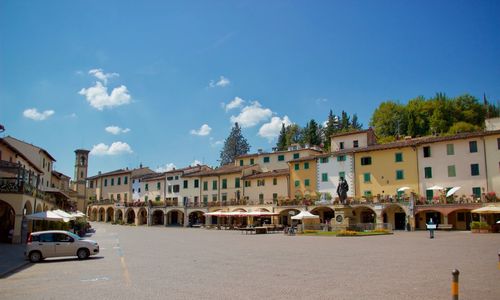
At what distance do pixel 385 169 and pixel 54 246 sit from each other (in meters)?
38.8

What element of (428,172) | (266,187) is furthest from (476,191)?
(266,187)

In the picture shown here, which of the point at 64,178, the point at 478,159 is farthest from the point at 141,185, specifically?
the point at 478,159

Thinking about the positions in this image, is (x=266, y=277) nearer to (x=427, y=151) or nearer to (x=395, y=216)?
(x=395, y=216)

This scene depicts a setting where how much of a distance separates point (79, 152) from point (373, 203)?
228ft

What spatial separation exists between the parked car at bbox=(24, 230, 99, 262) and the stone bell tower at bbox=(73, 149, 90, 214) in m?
77.3

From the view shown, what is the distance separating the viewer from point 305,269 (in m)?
14.6

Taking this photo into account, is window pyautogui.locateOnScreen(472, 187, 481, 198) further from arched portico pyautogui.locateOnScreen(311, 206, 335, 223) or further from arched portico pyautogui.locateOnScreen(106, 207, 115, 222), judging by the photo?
arched portico pyautogui.locateOnScreen(106, 207, 115, 222)

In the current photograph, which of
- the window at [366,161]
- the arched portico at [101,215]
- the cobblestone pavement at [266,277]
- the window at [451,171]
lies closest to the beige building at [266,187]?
the window at [366,161]

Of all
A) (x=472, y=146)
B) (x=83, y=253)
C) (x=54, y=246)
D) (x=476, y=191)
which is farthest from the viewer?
(x=472, y=146)

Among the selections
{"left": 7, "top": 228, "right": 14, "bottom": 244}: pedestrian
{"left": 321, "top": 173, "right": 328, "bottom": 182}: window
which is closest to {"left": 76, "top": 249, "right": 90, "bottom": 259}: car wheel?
{"left": 7, "top": 228, "right": 14, "bottom": 244}: pedestrian

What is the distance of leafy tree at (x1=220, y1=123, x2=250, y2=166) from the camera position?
338ft

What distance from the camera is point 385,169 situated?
162 ft

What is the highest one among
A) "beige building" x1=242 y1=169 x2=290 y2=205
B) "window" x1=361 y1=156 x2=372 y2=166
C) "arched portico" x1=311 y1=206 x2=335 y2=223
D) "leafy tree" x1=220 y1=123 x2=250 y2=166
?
"leafy tree" x1=220 y1=123 x2=250 y2=166

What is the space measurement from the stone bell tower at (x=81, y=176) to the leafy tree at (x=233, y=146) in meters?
31.3
